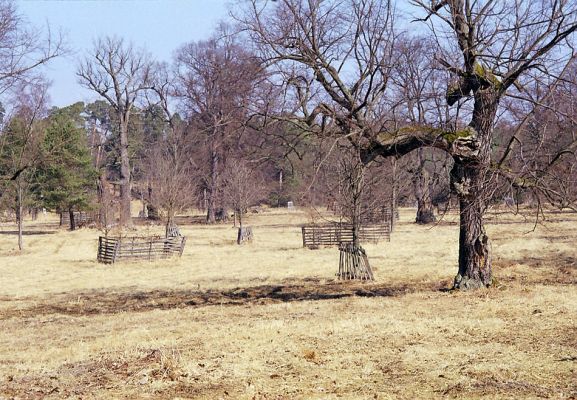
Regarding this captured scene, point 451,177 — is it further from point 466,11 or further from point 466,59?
point 466,11

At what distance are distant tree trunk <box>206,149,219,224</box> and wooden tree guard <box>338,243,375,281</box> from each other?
129 ft

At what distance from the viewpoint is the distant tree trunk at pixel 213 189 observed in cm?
5847

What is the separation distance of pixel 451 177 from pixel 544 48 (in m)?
3.14

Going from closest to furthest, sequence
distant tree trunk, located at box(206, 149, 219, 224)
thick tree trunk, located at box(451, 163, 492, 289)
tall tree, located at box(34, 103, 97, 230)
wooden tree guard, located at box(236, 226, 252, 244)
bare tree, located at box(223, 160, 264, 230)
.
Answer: thick tree trunk, located at box(451, 163, 492, 289) → wooden tree guard, located at box(236, 226, 252, 244) → bare tree, located at box(223, 160, 264, 230) → tall tree, located at box(34, 103, 97, 230) → distant tree trunk, located at box(206, 149, 219, 224)

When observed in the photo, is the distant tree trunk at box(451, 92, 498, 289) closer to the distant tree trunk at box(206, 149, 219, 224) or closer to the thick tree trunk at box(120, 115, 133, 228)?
the thick tree trunk at box(120, 115, 133, 228)

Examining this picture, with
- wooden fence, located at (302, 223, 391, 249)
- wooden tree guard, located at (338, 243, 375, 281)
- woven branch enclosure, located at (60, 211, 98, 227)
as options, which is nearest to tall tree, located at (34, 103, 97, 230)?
woven branch enclosure, located at (60, 211, 98, 227)

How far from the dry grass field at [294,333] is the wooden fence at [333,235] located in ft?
26.9

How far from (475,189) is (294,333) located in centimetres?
536

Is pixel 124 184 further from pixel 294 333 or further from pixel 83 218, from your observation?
pixel 294 333

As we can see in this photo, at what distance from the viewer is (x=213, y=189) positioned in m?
59.1

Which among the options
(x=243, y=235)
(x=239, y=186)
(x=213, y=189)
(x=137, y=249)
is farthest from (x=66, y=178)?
(x=137, y=249)

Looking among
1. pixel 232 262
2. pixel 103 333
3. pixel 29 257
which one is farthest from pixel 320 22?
pixel 29 257

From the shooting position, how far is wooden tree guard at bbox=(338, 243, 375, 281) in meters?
18.8

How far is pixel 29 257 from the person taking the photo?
3203 centimetres
